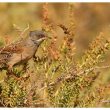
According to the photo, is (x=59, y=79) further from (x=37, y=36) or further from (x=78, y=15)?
(x=78, y=15)

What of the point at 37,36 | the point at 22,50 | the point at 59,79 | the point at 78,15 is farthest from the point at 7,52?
the point at 78,15

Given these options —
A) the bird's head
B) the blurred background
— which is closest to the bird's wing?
the bird's head

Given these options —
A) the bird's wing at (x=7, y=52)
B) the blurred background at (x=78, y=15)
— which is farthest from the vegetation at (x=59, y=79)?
the blurred background at (x=78, y=15)

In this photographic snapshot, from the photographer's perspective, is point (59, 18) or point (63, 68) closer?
point (63, 68)

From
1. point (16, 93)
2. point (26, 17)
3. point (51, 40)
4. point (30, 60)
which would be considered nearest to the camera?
point (16, 93)

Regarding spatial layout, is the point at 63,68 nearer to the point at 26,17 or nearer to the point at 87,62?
the point at 87,62

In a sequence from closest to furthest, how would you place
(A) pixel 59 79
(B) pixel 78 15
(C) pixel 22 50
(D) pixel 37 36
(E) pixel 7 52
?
(A) pixel 59 79, (E) pixel 7 52, (D) pixel 37 36, (C) pixel 22 50, (B) pixel 78 15

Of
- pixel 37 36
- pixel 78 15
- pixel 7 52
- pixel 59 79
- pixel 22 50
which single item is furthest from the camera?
pixel 78 15

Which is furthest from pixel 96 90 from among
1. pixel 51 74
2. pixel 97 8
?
pixel 97 8

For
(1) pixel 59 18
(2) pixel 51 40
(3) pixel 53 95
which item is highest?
(2) pixel 51 40
